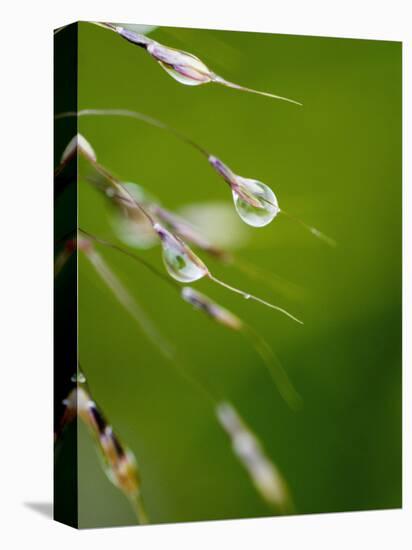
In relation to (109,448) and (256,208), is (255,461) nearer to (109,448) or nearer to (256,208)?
(109,448)

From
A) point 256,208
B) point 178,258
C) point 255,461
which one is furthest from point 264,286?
point 255,461

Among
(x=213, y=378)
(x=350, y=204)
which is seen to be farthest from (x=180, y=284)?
(x=350, y=204)

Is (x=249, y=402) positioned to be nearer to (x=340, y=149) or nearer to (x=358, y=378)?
(x=358, y=378)

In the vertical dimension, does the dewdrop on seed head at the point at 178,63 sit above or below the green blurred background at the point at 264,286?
above

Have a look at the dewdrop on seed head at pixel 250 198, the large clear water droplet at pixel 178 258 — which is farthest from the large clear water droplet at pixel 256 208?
the large clear water droplet at pixel 178 258

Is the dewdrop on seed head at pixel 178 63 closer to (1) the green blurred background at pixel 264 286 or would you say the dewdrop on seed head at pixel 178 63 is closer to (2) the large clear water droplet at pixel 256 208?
(1) the green blurred background at pixel 264 286

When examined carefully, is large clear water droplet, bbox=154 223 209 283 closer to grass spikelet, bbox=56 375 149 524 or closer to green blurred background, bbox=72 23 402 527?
green blurred background, bbox=72 23 402 527

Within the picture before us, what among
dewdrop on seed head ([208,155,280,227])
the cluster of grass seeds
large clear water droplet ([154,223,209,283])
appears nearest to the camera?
the cluster of grass seeds

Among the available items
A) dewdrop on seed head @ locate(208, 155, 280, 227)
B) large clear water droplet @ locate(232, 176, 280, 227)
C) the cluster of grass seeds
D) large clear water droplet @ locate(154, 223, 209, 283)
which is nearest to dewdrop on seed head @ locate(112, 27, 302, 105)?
the cluster of grass seeds
